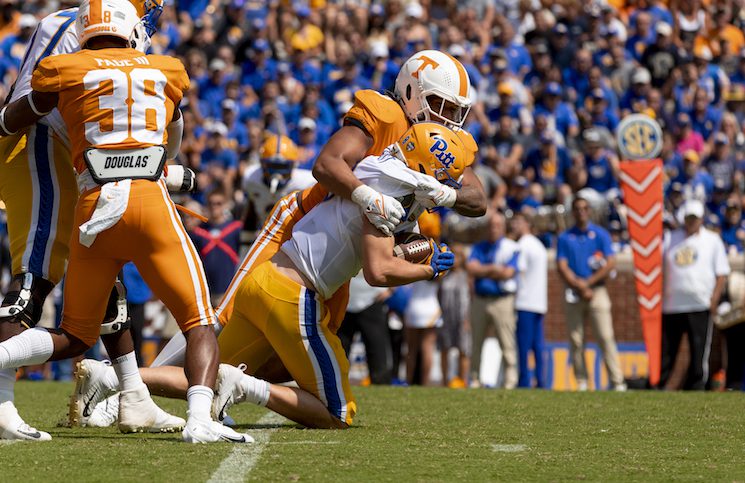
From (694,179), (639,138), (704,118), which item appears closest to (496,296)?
(639,138)

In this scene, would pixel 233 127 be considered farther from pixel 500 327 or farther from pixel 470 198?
pixel 470 198

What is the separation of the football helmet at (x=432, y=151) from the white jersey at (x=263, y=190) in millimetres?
3962

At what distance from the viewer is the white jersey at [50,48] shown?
5.96 m

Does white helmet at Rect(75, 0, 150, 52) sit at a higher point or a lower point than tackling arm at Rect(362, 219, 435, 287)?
higher

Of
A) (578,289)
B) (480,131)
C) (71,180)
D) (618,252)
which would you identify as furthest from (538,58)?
(71,180)

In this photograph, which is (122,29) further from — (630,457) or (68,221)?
(630,457)

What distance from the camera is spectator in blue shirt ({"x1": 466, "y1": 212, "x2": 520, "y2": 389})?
12.7m

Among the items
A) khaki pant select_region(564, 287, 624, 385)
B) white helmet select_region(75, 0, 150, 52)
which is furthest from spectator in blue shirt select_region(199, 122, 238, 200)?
white helmet select_region(75, 0, 150, 52)

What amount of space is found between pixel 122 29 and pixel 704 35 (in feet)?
45.7

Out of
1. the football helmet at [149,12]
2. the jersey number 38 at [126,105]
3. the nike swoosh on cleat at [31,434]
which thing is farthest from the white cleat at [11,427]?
the football helmet at [149,12]

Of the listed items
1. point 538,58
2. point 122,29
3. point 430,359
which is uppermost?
point 538,58

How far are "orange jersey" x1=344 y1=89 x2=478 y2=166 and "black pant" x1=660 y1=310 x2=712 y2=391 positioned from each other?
609 cm

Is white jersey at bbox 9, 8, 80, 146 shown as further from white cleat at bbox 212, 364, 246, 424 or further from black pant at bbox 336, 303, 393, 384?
black pant at bbox 336, 303, 393, 384

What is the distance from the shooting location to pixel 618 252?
1371 centimetres
